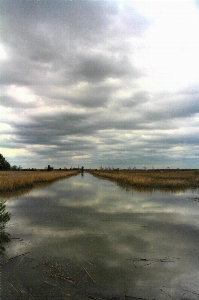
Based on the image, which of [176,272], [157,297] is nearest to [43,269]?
[157,297]

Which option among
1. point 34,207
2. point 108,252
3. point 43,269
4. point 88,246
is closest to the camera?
point 43,269

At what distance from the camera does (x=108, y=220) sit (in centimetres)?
956

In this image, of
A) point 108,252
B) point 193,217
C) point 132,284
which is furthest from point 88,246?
point 193,217

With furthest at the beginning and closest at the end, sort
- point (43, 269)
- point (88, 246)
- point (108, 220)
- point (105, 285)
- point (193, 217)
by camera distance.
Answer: point (193, 217) < point (108, 220) < point (88, 246) < point (43, 269) < point (105, 285)

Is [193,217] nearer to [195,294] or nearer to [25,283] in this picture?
[195,294]

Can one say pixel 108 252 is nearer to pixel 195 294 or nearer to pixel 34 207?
pixel 195 294

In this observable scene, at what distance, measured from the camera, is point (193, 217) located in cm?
1040

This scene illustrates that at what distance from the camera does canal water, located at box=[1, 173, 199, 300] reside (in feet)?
13.0

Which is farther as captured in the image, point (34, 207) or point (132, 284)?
point (34, 207)

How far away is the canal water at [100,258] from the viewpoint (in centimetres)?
397

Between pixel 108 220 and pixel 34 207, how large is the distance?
16.6ft

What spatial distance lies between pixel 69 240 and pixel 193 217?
257 inches

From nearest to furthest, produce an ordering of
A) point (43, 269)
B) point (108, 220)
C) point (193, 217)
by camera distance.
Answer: point (43, 269)
point (108, 220)
point (193, 217)

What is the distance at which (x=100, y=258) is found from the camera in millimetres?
5406
